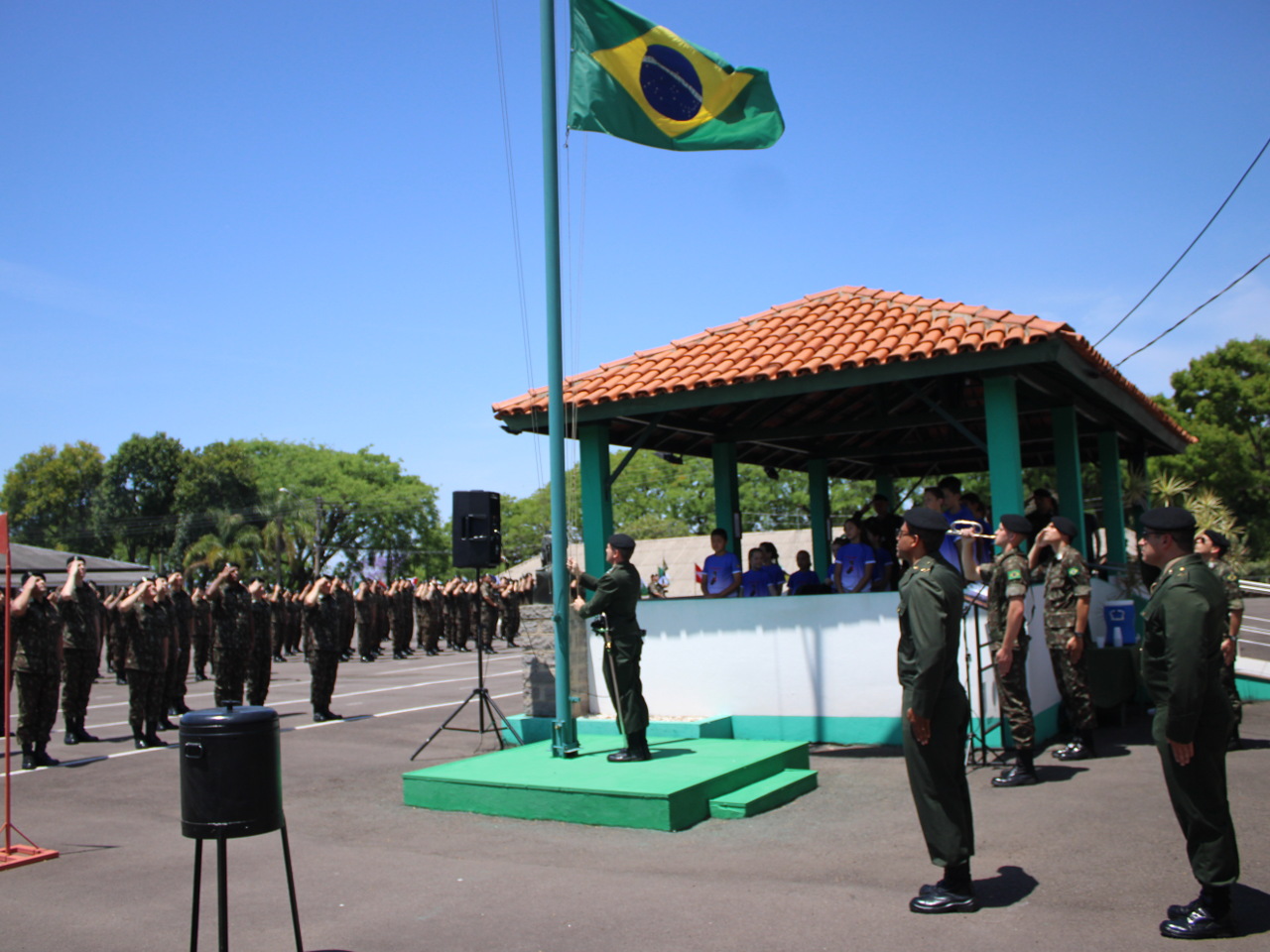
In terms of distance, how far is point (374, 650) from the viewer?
2673cm

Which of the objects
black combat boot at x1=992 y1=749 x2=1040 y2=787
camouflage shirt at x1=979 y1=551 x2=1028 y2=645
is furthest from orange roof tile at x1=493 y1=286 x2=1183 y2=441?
black combat boot at x1=992 y1=749 x2=1040 y2=787

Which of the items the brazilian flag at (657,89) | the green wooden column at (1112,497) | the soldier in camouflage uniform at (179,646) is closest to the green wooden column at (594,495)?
the brazilian flag at (657,89)

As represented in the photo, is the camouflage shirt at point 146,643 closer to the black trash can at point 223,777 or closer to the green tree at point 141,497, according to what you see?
the black trash can at point 223,777

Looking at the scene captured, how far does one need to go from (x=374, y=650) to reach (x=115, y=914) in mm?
22048

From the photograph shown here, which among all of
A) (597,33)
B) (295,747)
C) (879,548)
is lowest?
(295,747)

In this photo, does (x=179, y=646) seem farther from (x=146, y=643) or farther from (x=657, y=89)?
(x=657, y=89)

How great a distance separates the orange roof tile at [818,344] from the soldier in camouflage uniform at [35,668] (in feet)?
17.4

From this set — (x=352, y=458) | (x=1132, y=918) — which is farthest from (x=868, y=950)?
(x=352, y=458)

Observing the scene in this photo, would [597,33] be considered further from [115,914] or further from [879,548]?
[115,914]

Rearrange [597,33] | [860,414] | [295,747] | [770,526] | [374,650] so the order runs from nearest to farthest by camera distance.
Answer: [597,33]
[295,747]
[860,414]
[374,650]
[770,526]

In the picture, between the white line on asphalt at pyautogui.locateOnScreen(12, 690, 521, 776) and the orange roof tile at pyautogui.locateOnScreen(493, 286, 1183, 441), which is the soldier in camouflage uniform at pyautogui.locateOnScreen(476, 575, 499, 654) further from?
the orange roof tile at pyautogui.locateOnScreen(493, 286, 1183, 441)

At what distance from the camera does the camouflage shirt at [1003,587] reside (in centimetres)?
771

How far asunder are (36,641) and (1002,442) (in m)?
10.0

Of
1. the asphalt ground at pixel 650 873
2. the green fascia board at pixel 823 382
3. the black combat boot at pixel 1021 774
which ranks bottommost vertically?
the asphalt ground at pixel 650 873
